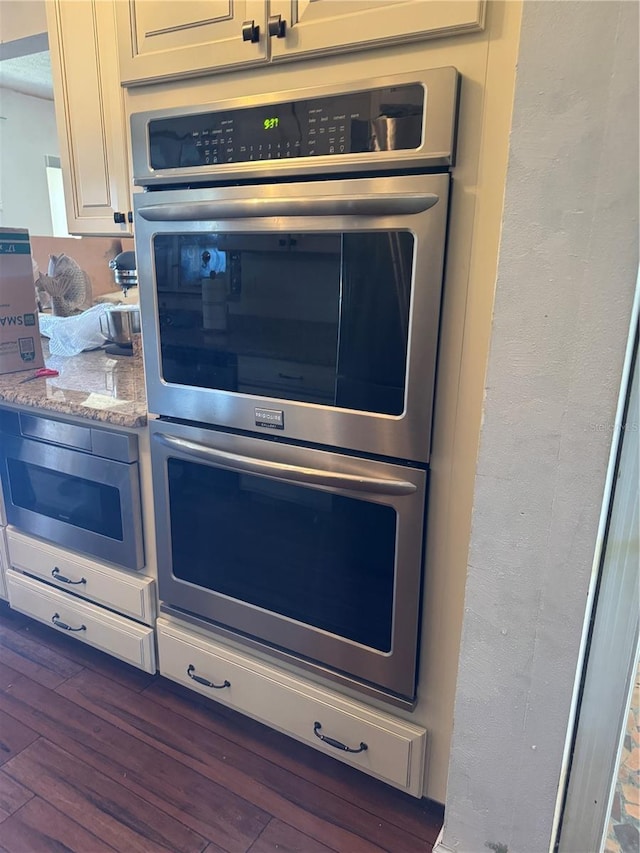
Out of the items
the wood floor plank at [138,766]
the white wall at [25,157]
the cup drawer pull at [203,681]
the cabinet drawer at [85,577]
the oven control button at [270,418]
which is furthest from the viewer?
the white wall at [25,157]

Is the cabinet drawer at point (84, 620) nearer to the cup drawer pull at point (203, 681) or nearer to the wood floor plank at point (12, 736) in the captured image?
the cup drawer pull at point (203, 681)

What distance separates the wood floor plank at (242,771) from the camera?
→ 136 centimetres

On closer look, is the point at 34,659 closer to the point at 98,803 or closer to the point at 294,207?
the point at 98,803

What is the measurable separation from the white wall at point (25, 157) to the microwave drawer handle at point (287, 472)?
18.0 ft

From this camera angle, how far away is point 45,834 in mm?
1347

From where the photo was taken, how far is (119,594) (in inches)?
67.7

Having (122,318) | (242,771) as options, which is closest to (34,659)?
(242,771)

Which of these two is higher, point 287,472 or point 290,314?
point 290,314

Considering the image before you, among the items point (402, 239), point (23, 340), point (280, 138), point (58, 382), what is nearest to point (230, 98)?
point (280, 138)

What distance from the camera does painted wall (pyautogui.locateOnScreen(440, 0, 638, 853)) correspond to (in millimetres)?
721

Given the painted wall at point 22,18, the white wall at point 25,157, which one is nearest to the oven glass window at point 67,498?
the painted wall at point 22,18

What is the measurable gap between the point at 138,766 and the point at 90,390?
1.06 m

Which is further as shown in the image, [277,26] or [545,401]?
[277,26]

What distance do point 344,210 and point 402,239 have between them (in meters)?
0.12
